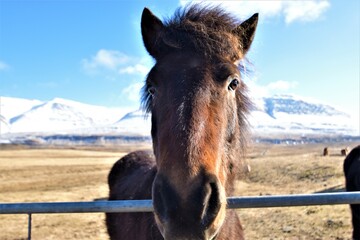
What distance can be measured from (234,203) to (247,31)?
186 centimetres

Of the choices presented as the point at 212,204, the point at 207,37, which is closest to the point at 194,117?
the point at 212,204

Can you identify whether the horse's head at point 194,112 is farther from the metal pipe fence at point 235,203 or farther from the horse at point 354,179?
the horse at point 354,179

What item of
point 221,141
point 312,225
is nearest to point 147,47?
point 221,141

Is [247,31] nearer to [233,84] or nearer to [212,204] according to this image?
[233,84]

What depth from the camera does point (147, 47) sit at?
3645mm

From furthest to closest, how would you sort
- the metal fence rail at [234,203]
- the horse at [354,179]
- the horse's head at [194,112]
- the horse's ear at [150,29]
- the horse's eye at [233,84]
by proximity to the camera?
1. the horse at [354,179]
2. the horse's ear at [150,29]
3. the horse's eye at [233,84]
4. the metal fence rail at [234,203]
5. the horse's head at [194,112]

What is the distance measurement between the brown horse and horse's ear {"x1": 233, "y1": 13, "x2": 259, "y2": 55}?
11 millimetres

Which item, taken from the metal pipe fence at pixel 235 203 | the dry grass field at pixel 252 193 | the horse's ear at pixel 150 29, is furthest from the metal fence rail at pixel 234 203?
the dry grass field at pixel 252 193

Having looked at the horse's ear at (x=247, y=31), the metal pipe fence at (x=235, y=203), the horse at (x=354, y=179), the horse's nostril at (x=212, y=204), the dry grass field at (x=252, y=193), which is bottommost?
the dry grass field at (x=252, y=193)

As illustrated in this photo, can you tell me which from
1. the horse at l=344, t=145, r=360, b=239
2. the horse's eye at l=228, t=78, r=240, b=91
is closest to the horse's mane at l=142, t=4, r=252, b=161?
the horse's eye at l=228, t=78, r=240, b=91

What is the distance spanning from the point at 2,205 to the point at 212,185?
2.11 m

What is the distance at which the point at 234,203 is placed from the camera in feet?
9.67

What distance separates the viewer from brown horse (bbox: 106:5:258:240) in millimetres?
2074

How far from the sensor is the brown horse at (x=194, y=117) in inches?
81.7
